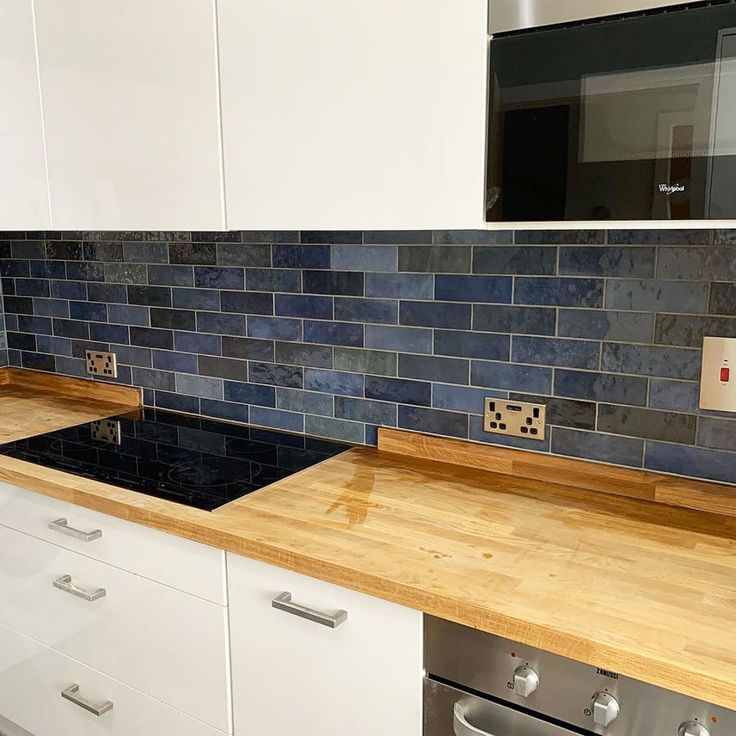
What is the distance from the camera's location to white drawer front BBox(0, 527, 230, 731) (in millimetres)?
1591

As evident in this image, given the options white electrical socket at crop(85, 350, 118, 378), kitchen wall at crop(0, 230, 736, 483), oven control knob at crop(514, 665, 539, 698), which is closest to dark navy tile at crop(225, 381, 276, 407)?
kitchen wall at crop(0, 230, 736, 483)

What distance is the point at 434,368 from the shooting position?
6.22 ft

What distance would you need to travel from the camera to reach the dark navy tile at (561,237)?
1.62m

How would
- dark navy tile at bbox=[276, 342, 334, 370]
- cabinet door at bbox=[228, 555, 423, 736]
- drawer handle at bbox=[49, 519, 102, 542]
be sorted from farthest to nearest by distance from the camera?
dark navy tile at bbox=[276, 342, 334, 370] → drawer handle at bbox=[49, 519, 102, 542] → cabinet door at bbox=[228, 555, 423, 736]

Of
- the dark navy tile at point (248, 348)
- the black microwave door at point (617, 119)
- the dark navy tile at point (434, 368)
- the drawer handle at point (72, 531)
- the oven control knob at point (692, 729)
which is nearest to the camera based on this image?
the oven control knob at point (692, 729)

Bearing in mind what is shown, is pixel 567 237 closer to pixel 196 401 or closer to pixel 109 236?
pixel 196 401

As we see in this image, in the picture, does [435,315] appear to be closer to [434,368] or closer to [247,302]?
[434,368]

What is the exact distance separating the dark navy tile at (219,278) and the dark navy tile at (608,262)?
95cm

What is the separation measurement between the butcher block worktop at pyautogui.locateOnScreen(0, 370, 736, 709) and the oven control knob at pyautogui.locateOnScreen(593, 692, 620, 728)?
0.23ft

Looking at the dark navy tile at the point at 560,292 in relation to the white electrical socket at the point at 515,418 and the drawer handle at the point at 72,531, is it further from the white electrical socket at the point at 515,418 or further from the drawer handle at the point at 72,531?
the drawer handle at the point at 72,531

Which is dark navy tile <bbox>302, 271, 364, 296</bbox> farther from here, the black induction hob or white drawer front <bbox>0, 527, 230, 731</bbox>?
white drawer front <bbox>0, 527, 230, 731</bbox>

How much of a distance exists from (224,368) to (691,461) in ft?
4.25

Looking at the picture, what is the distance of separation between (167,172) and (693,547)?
4.36 feet

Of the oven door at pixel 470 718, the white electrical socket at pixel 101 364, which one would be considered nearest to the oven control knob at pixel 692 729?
the oven door at pixel 470 718
